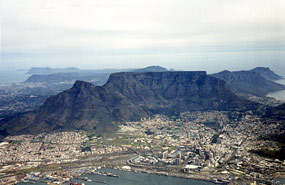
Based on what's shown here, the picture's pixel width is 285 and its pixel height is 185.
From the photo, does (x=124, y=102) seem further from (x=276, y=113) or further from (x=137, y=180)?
(x=137, y=180)

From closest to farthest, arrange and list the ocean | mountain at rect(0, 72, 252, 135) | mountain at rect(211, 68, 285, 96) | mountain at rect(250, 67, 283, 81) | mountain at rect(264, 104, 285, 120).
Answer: the ocean → mountain at rect(264, 104, 285, 120) → mountain at rect(0, 72, 252, 135) → mountain at rect(211, 68, 285, 96) → mountain at rect(250, 67, 283, 81)

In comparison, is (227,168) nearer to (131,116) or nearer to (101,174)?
(101,174)

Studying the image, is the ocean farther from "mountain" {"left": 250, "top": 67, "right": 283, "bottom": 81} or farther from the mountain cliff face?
"mountain" {"left": 250, "top": 67, "right": 283, "bottom": 81}

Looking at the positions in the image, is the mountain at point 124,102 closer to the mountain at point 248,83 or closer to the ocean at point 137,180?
A: the mountain at point 248,83

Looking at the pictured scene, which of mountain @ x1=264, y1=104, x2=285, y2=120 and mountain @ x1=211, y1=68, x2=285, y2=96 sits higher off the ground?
mountain @ x1=211, y1=68, x2=285, y2=96

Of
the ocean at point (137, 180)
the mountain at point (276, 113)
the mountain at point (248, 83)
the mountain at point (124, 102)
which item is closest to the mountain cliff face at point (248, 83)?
the mountain at point (248, 83)

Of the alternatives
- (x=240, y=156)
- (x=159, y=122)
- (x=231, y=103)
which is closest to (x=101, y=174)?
(x=240, y=156)

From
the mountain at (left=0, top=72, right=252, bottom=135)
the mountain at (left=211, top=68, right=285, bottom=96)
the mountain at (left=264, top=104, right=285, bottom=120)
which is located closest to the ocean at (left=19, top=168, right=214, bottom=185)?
the mountain at (left=0, top=72, right=252, bottom=135)

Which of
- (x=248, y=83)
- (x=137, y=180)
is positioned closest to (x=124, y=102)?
(x=137, y=180)

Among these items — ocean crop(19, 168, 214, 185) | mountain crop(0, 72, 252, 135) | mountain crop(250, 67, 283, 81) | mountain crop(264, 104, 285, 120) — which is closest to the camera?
ocean crop(19, 168, 214, 185)
